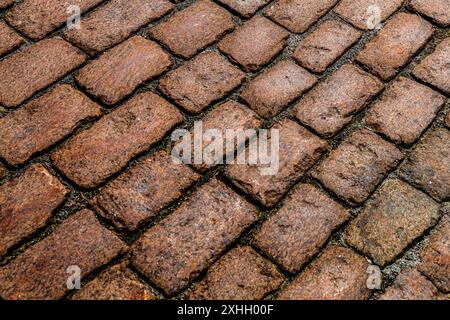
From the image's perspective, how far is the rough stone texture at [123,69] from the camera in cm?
178

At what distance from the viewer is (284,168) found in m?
1.62

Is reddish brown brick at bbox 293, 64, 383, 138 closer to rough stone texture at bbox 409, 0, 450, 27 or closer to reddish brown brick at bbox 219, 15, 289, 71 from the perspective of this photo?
reddish brown brick at bbox 219, 15, 289, 71

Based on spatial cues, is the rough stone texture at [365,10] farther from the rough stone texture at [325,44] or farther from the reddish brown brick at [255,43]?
the reddish brown brick at [255,43]

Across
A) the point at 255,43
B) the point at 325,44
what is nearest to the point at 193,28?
the point at 255,43

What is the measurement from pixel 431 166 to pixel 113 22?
148 cm

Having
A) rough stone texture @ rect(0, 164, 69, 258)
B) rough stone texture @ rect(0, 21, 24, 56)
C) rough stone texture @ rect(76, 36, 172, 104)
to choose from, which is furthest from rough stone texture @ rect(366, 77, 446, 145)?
rough stone texture @ rect(0, 21, 24, 56)

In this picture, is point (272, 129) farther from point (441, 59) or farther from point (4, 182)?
point (4, 182)

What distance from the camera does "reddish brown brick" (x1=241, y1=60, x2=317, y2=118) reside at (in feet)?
5.80

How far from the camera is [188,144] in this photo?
1.66 metres

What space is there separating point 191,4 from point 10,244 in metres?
1.32

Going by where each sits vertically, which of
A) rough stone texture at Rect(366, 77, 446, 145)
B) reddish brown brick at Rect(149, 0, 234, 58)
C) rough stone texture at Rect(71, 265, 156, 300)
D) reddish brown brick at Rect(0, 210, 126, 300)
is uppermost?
reddish brown brick at Rect(149, 0, 234, 58)

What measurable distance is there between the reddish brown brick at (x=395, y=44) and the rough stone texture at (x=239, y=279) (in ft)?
3.22

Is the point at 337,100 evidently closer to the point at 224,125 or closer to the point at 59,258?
the point at 224,125
